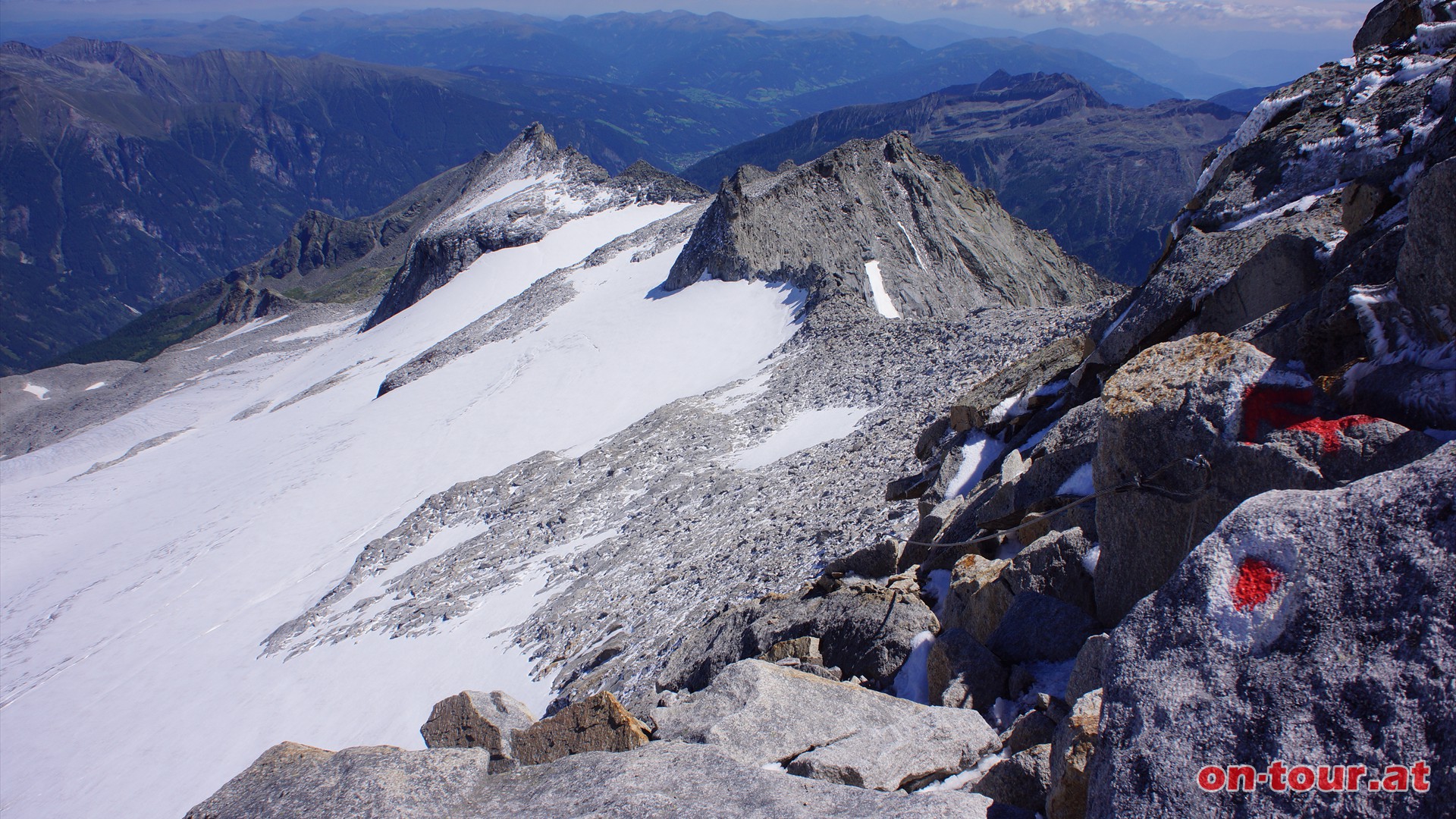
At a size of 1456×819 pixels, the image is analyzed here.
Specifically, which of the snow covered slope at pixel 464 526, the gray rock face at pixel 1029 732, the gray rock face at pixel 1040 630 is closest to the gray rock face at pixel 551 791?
the gray rock face at pixel 1029 732

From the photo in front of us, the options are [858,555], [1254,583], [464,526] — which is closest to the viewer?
[1254,583]

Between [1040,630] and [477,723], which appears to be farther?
[477,723]

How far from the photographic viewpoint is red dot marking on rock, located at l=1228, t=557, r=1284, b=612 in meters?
3.45

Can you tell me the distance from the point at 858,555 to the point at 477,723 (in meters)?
5.52

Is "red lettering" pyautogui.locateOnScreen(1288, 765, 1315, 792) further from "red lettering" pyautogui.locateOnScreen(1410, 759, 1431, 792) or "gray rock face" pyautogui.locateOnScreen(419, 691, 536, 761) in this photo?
"gray rock face" pyautogui.locateOnScreen(419, 691, 536, 761)

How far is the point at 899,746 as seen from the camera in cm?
536

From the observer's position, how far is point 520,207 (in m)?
63.8

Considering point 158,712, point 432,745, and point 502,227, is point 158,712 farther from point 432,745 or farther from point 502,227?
point 502,227

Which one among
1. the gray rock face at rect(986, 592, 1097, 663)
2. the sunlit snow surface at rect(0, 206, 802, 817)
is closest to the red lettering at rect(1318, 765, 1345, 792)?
the gray rock face at rect(986, 592, 1097, 663)

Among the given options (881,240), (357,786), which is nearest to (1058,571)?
(357,786)

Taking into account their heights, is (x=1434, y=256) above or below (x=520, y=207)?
above

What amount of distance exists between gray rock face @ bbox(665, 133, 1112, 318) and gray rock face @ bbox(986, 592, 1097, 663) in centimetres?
2248

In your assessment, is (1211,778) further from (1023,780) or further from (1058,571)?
(1058,571)

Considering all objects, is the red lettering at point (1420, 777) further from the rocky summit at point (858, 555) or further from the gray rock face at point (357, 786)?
the gray rock face at point (357, 786)
